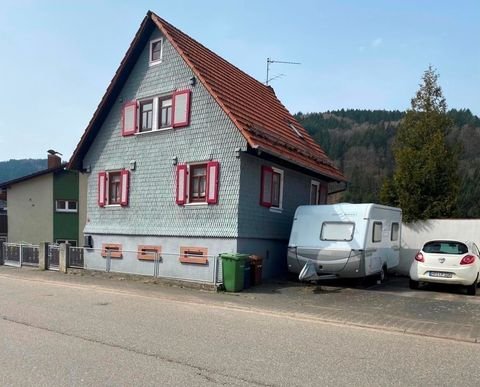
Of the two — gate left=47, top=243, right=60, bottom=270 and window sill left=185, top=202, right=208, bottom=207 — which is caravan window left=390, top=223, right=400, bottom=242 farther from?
gate left=47, top=243, right=60, bottom=270

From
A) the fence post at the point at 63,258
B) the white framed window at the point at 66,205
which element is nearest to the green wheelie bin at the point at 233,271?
the fence post at the point at 63,258

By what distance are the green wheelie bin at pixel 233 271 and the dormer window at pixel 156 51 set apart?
8923 mm

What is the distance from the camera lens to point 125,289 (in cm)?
1466

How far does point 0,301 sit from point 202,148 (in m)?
8.11

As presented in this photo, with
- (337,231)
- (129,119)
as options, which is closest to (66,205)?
(129,119)

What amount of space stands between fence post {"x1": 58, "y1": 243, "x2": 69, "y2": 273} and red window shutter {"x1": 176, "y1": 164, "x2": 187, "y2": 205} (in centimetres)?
572

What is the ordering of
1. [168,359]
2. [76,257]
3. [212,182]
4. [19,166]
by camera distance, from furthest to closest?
1. [19,166]
2. [76,257]
3. [212,182]
4. [168,359]

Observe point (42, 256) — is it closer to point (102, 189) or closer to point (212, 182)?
point (102, 189)

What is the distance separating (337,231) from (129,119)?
9.65 m

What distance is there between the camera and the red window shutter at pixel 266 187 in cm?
1708

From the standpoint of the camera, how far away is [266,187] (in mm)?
17391

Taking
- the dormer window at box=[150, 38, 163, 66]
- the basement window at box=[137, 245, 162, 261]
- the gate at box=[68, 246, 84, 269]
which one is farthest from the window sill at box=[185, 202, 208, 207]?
the dormer window at box=[150, 38, 163, 66]

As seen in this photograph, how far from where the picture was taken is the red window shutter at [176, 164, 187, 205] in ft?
56.7

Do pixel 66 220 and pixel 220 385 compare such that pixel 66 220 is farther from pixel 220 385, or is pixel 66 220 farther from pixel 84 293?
pixel 220 385
